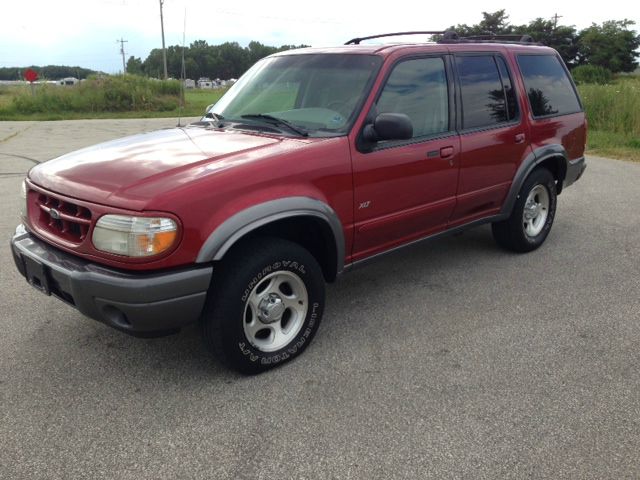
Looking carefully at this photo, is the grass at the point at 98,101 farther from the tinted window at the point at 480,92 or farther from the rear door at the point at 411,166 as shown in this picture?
the rear door at the point at 411,166

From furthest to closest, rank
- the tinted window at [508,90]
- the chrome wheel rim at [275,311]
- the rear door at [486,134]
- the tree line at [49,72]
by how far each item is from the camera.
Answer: the tree line at [49,72]
the tinted window at [508,90]
the rear door at [486,134]
the chrome wheel rim at [275,311]

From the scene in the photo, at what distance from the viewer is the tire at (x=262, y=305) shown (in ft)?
9.65

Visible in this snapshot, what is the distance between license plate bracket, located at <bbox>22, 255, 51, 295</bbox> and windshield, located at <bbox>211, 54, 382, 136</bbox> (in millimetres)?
1663

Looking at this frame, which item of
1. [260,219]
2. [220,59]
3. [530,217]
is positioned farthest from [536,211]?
[220,59]

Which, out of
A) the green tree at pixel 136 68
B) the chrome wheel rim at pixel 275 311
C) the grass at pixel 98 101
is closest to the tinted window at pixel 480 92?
the chrome wheel rim at pixel 275 311

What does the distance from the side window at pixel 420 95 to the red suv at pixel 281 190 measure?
13 millimetres

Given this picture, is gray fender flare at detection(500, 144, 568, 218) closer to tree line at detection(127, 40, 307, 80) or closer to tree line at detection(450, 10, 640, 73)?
tree line at detection(127, 40, 307, 80)

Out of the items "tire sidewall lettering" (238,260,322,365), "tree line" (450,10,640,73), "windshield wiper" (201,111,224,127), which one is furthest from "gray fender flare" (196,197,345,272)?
"tree line" (450,10,640,73)

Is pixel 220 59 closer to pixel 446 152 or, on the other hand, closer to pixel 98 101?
pixel 98 101

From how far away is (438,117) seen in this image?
4.09 meters

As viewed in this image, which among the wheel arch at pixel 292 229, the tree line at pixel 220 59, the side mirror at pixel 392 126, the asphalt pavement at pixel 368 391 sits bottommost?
the asphalt pavement at pixel 368 391

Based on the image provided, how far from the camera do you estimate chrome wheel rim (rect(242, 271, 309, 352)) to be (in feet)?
10.3

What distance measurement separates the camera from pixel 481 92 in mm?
4461

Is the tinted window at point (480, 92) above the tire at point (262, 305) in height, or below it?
above
